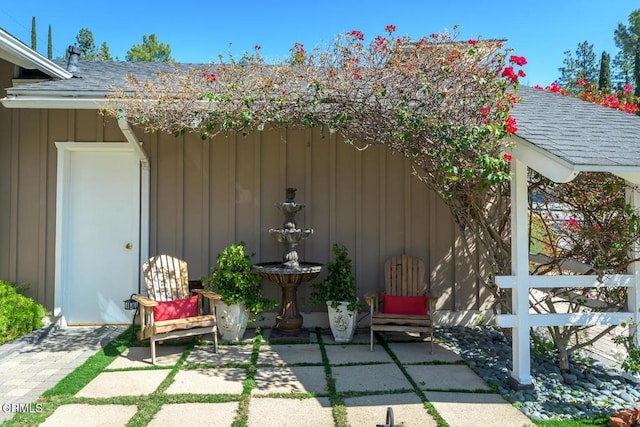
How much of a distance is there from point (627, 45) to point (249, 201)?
122 ft

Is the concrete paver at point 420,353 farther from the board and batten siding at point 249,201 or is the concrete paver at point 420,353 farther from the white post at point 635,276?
the white post at point 635,276

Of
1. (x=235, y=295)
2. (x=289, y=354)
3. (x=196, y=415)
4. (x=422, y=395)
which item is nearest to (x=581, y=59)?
(x=235, y=295)

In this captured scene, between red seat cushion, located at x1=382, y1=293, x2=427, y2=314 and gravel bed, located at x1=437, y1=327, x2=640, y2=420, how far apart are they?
1.52 feet

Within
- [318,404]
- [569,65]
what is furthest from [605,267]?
[569,65]

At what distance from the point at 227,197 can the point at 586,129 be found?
366 cm

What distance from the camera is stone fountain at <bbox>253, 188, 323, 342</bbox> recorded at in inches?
171

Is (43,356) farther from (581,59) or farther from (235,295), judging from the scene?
(581,59)

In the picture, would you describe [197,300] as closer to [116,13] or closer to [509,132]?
[509,132]

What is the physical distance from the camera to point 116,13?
61.7ft

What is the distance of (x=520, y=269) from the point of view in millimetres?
3248

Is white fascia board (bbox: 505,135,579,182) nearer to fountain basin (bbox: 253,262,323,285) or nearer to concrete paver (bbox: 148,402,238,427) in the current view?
fountain basin (bbox: 253,262,323,285)

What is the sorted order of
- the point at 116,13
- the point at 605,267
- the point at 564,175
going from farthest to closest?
the point at 116,13
the point at 605,267
the point at 564,175

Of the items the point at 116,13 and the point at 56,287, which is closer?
the point at 56,287

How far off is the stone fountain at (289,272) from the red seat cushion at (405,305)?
2.71 feet
